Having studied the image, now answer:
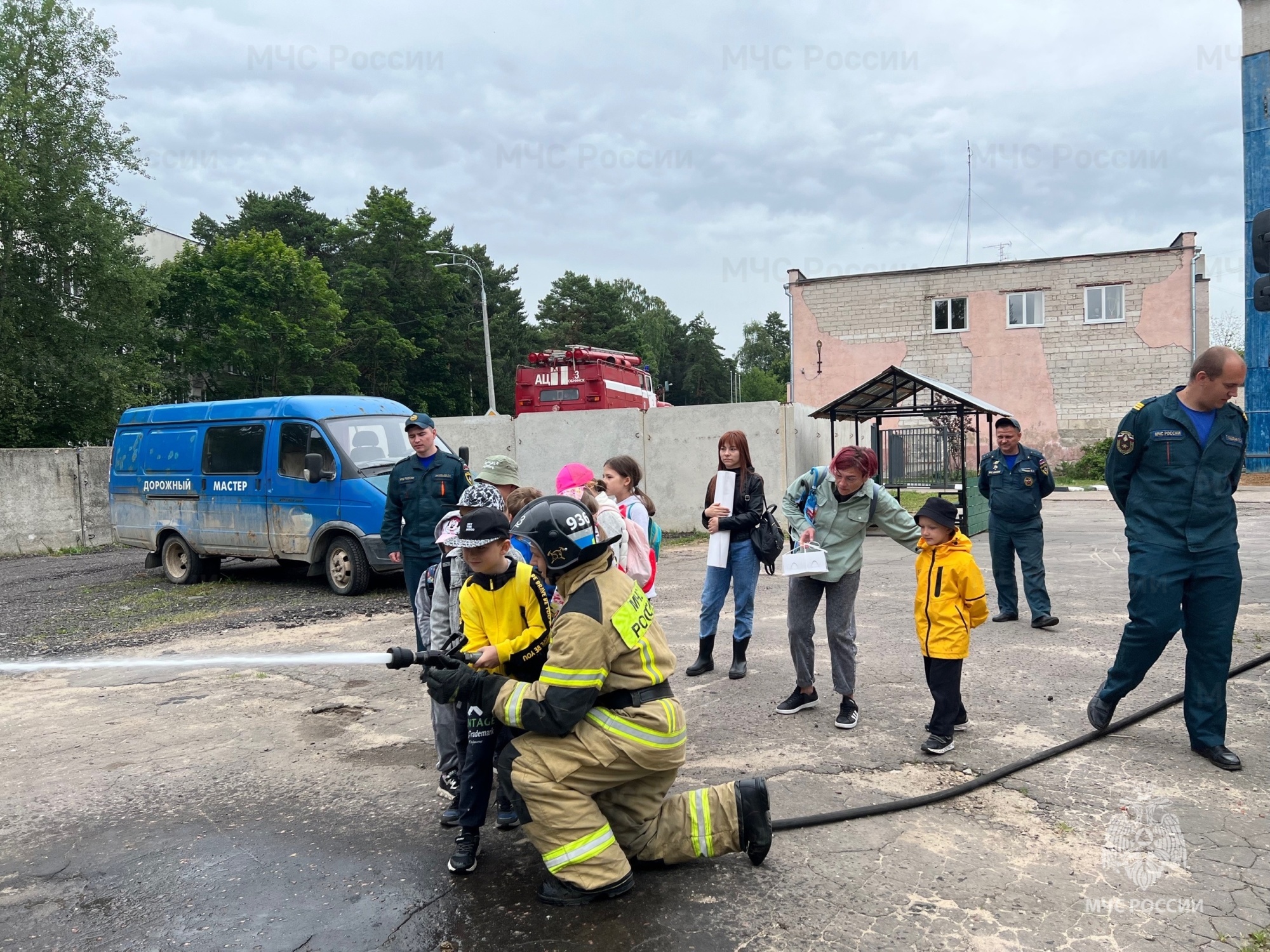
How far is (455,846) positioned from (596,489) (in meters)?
2.58

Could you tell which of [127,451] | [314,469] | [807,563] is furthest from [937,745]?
[127,451]

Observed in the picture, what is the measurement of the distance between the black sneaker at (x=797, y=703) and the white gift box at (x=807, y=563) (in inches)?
30.8

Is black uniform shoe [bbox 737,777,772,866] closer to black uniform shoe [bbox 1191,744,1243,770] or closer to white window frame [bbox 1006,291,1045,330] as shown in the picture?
black uniform shoe [bbox 1191,744,1243,770]

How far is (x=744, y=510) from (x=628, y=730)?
3.09 metres

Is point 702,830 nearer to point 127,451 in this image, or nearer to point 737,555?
point 737,555

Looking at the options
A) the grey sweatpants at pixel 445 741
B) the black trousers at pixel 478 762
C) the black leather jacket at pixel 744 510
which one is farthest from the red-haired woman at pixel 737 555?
the black trousers at pixel 478 762

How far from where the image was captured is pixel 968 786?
401 cm

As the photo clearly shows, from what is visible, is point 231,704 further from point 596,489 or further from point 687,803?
point 687,803

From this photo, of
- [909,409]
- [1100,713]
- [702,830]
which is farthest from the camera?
[909,409]

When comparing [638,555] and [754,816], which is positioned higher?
[638,555]

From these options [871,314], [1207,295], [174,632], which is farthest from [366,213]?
[174,632]

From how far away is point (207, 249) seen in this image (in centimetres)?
5038

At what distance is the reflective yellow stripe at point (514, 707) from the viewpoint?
3.12 meters

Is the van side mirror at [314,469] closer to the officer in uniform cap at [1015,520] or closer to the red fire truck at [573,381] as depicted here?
the officer in uniform cap at [1015,520]
